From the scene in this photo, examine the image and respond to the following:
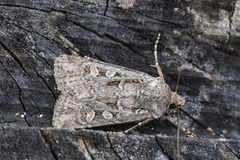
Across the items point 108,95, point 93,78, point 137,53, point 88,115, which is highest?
point 137,53

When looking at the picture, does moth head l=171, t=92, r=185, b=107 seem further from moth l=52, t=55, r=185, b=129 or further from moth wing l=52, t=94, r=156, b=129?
moth wing l=52, t=94, r=156, b=129

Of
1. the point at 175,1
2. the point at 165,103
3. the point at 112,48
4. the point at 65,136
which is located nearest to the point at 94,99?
the point at 112,48

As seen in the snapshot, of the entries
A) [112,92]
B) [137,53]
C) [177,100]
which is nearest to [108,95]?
[112,92]

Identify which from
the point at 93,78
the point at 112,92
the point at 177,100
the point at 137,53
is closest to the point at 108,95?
the point at 112,92

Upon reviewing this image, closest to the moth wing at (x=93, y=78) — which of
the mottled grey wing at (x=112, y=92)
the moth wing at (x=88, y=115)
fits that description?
the mottled grey wing at (x=112, y=92)

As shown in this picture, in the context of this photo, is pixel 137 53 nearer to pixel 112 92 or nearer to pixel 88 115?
pixel 112 92

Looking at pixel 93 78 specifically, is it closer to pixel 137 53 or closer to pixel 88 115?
pixel 88 115

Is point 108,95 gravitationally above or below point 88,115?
above

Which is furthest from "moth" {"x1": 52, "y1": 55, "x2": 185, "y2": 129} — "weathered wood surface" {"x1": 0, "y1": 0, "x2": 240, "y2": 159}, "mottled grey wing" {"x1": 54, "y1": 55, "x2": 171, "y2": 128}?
"weathered wood surface" {"x1": 0, "y1": 0, "x2": 240, "y2": 159}
